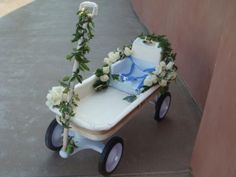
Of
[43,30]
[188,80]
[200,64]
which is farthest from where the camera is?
[43,30]

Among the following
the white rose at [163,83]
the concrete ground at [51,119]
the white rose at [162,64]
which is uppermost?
the white rose at [162,64]

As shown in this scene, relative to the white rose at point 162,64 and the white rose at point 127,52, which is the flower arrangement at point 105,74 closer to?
the white rose at point 127,52

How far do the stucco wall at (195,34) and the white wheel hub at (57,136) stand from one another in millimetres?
1192

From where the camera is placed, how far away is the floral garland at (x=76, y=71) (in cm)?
178

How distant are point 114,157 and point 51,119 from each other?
26.7 inches

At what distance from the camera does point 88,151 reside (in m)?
2.20

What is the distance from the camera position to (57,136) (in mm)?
2117

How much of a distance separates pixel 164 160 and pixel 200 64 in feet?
3.10

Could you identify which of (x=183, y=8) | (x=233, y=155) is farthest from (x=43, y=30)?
(x=233, y=155)

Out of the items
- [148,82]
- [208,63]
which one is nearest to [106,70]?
[148,82]

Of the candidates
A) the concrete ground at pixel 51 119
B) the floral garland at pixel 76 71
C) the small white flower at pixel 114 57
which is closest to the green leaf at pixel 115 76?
the small white flower at pixel 114 57

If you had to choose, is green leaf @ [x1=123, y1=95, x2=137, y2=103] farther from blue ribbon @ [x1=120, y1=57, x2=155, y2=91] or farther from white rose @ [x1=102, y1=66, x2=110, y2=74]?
white rose @ [x1=102, y1=66, x2=110, y2=74]

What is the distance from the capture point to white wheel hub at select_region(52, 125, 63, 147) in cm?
209

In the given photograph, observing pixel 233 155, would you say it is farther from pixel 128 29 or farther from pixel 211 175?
pixel 128 29
